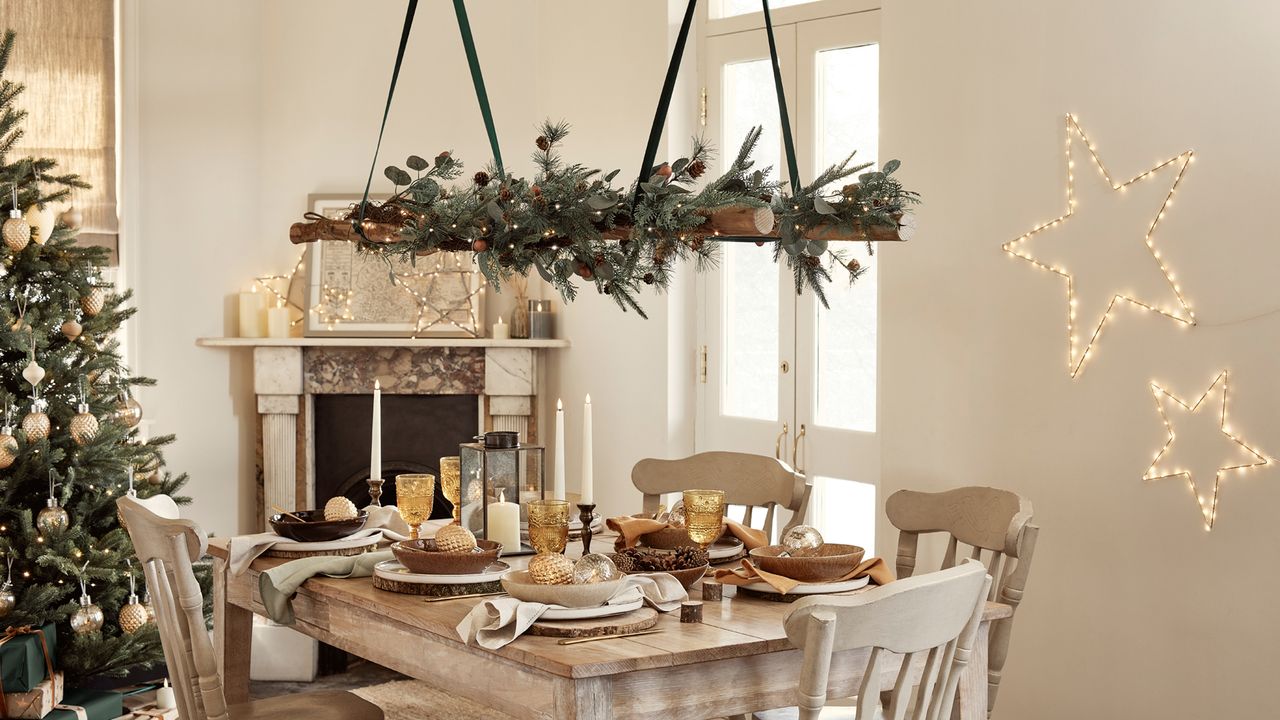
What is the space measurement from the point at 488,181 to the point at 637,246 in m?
0.31

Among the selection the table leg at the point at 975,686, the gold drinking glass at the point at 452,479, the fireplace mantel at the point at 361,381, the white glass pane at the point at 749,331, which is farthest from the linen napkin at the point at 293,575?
the fireplace mantel at the point at 361,381

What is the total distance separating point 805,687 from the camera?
173 cm

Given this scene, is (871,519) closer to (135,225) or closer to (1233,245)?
(1233,245)

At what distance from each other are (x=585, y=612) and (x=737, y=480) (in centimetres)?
137

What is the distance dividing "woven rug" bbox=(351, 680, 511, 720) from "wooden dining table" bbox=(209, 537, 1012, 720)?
5.84 feet

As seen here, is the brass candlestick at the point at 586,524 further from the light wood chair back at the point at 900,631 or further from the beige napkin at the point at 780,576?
the light wood chair back at the point at 900,631

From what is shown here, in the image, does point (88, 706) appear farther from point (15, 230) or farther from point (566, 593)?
point (566, 593)

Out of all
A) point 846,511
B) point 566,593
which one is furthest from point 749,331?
point 566,593

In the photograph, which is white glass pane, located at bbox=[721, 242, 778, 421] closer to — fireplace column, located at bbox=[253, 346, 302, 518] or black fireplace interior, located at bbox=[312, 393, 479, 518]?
black fireplace interior, located at bbox=[312, 393, 479, 518]

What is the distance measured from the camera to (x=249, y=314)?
16.5 feet

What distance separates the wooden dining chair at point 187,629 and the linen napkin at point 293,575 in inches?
5.3

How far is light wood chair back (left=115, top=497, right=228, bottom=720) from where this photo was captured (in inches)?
96.4

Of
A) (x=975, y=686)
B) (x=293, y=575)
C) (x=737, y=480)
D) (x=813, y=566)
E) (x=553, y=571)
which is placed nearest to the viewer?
(x=553, y=571)

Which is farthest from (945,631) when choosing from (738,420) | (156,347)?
(156,347)
